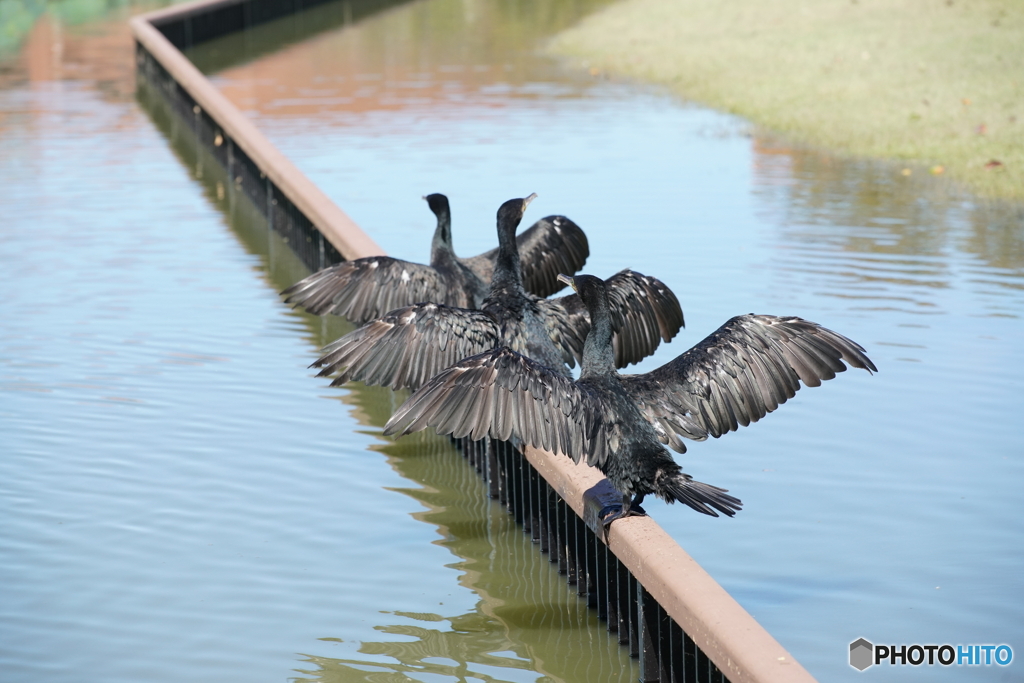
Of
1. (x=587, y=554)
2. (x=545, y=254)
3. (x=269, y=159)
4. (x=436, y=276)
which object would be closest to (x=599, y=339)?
(x=587, y=554)

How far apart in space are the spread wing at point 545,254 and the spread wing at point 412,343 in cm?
161

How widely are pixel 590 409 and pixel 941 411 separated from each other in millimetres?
3166

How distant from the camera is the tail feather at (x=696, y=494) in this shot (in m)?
4.70

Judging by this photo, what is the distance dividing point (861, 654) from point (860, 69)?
39.9 ft

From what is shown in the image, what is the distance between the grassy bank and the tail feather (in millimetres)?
7831

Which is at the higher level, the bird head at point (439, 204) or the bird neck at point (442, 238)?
the bird head at point (439, 204)

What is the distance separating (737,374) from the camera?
5430 millimetres

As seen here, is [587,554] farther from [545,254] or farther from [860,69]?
[860,69]

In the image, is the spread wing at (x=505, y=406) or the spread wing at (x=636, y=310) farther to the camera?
the spread wing at (x=636, y=310)

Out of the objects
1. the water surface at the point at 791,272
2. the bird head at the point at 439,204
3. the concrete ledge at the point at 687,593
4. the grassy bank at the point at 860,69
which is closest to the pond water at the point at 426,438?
the water surface at the point at 791,272

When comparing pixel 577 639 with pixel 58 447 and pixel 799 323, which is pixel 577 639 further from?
pixel 58 447

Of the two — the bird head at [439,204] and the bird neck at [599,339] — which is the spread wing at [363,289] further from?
the bird neck at [599,339]

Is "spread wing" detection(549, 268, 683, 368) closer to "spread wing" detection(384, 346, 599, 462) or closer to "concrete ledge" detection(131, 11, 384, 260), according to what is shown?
"spread wing" detection(384, 346, 599, 462)

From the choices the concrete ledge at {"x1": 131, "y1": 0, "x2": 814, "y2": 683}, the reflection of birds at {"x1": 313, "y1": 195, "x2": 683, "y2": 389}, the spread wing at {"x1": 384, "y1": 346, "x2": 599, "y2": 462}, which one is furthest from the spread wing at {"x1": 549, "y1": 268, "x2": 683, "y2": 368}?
the spread wing at {"x1": 384, "y1": 346, "x2": 599, "y2": 462}
